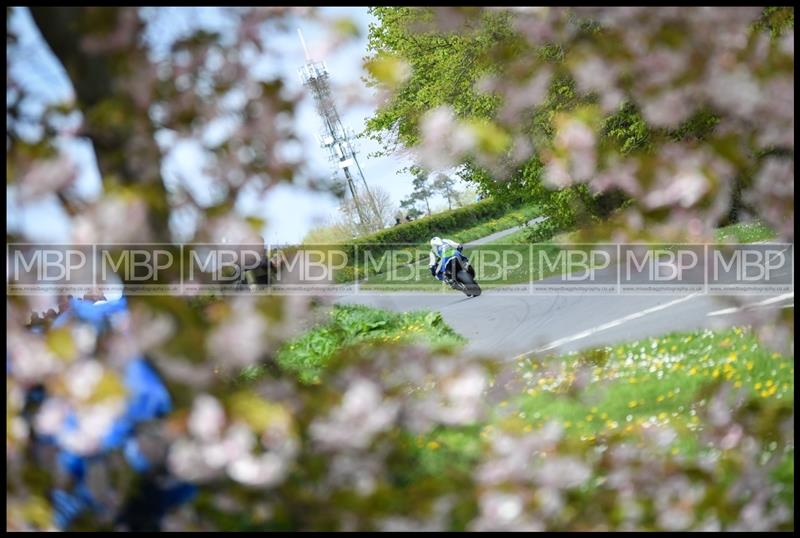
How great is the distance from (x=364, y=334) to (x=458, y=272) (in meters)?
4.40

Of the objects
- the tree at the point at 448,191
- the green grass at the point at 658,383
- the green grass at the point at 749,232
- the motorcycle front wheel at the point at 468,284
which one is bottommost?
the green grass at the point at 658,383

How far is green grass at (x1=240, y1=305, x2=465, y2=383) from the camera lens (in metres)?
7.95

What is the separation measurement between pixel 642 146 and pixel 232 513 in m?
13.4

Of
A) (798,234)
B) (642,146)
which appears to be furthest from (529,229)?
(798,234)

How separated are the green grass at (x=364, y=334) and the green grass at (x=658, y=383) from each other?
1.88 meters

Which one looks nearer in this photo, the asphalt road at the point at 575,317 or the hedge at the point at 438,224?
the asphalt road at the point at 575,317

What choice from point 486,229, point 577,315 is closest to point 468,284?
point 577,315

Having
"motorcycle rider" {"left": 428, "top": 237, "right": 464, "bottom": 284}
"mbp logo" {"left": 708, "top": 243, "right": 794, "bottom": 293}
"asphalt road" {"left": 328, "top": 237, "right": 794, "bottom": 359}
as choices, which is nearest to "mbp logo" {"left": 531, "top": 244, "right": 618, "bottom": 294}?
"asphalt road" {"left": 328, "top": 237, "right": 794, "bottom": 359}

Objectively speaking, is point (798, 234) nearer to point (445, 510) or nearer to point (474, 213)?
point (445, 510)

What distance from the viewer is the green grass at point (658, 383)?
4.74 m

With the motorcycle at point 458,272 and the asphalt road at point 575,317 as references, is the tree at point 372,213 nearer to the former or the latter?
the motorcycle at point 458,272

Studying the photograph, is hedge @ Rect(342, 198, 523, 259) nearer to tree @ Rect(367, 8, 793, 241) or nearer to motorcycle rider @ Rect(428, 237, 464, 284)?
motorcycle rider @ Rect(428, 237, 464, 284)

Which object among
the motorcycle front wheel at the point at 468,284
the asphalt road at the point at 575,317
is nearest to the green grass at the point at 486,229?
the motorcycle front wheel at the point at 468,284

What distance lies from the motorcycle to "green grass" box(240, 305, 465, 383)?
216 centimetres
